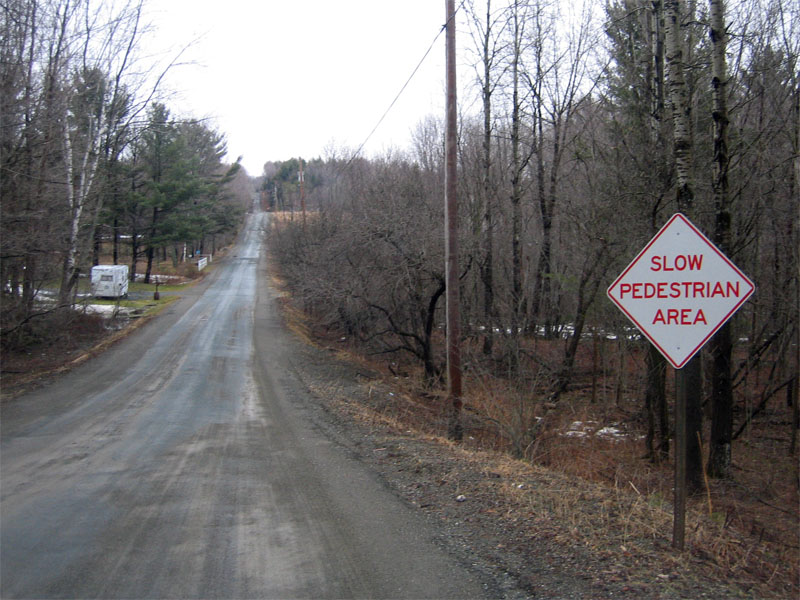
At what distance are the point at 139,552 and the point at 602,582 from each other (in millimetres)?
→ 3610

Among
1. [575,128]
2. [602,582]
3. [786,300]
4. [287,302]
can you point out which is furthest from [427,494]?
[287,302]

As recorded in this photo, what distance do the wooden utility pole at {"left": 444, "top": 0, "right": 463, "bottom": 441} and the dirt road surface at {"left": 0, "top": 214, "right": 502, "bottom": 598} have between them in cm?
269

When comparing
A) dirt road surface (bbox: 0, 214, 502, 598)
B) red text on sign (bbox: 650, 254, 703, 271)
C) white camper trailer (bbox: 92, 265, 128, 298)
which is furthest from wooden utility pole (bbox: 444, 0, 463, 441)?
white camper trailer (bbox: 92, 265, 128, 298)

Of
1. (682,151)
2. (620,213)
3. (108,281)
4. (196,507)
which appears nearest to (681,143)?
(682,151)

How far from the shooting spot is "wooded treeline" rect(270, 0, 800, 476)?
10688 millimetres

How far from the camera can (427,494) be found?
6668 millimetres

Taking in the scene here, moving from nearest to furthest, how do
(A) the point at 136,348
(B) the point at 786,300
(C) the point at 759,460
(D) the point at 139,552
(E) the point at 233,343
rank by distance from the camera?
(D) the point at 139,552 → (B) the point at 786,300 → (C) the point at 759,460 → (A) the point at 136,348 → (E) the point at 233,343

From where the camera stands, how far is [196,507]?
627 centimetres

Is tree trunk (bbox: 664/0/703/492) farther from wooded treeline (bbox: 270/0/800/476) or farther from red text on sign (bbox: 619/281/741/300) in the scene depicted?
red text on sign (bbox: 619/281/741/300)

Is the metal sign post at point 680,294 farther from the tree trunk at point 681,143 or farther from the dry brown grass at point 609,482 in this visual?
the tree trunk at point 681,143

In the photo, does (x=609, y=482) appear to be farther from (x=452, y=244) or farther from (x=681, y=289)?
(x=681, y=289)

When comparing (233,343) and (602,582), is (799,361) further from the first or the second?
(233,343)

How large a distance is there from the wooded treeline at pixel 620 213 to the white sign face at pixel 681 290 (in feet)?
15.7

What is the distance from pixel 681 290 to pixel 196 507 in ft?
16.3
